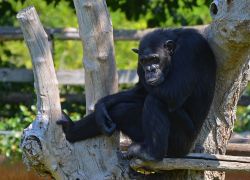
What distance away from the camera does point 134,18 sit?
38.3ft

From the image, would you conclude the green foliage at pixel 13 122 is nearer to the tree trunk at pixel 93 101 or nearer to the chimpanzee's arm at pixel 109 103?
the chimpanzee's arm at pixel 109 103

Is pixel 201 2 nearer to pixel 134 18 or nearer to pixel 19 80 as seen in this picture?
pixel 134 18

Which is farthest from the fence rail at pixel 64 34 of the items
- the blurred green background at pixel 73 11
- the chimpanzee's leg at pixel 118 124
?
the chimpanzee's leg at pixel 118 124

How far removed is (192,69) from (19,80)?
666 centimetres

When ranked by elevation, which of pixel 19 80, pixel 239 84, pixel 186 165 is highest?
pixel 239 84

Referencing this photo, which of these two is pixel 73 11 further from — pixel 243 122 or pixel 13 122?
pixel 243 122

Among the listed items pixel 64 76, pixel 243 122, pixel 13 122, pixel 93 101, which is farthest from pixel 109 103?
pixel 243 122

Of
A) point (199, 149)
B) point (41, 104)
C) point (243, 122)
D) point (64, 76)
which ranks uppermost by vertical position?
point (41, 104)

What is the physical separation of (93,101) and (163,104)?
0.66 m

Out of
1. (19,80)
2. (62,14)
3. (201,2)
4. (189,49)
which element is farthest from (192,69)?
(62,14)

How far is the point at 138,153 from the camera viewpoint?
5.87m

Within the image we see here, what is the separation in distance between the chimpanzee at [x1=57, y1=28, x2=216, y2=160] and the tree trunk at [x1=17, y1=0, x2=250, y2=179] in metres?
0.11

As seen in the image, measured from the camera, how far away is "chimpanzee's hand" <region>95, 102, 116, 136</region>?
19.5ft

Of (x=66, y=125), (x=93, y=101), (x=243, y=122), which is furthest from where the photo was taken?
(x=243, y=122)
